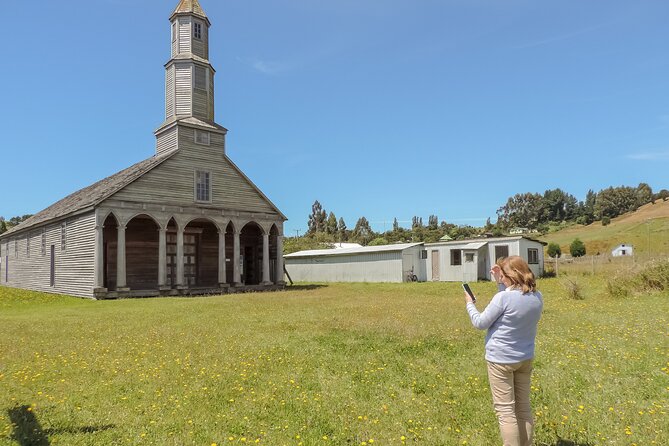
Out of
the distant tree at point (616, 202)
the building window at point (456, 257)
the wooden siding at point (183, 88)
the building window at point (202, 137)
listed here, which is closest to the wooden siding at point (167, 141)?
the building window at point (202, 137)

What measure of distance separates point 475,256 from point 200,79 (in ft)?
79.2

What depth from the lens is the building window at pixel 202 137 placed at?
96.7ft

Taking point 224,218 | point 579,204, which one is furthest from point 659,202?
point 224,218

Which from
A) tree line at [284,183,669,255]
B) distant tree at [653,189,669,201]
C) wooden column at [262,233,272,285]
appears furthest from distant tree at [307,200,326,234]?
distant tree at [653,189,669,201]

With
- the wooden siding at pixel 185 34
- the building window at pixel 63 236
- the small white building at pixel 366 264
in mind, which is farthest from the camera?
the small white building at pixel 366 264

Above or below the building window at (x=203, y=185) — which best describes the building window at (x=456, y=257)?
below

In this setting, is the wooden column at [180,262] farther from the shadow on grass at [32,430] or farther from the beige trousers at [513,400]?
the beige trousers at [513,400]

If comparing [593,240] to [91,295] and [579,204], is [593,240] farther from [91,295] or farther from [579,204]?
[91,295]

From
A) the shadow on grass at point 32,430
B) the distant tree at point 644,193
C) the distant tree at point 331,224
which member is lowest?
the shadow on grass at point 32,430

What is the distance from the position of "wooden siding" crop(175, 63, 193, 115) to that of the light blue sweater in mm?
29594

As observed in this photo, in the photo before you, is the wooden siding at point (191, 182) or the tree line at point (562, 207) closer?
the wooden siding at point (191, 182)

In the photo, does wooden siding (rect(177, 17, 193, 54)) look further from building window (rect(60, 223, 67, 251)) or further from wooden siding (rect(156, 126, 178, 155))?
building window (rect(60, 223, 67, 251))

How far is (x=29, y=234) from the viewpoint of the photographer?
3416 centimetres

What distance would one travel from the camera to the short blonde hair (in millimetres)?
4289
